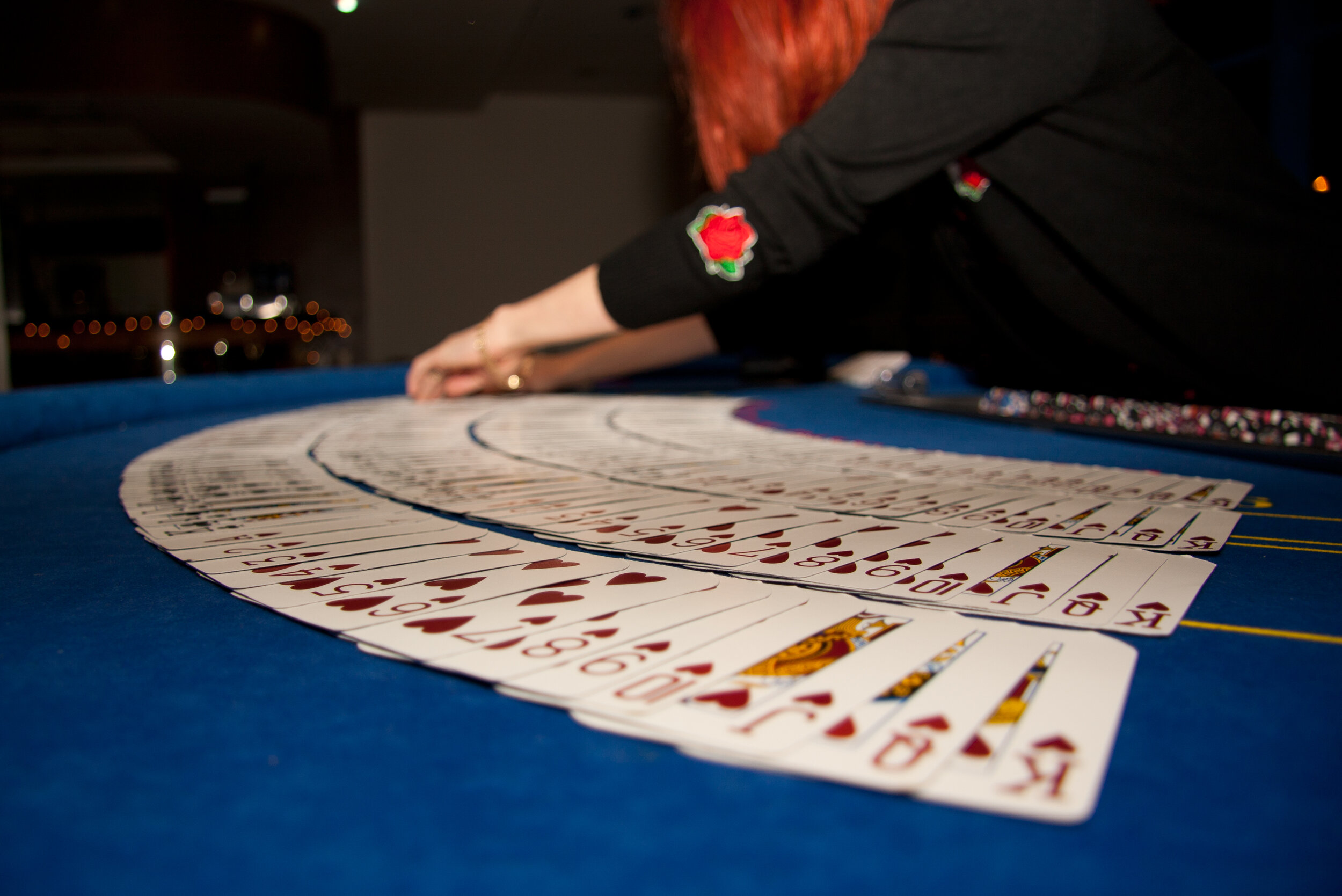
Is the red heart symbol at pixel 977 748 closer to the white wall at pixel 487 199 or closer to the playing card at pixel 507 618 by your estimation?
the playing card at pixel 507 618

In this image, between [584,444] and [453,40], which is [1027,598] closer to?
[584,444]

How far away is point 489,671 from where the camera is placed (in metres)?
0.51

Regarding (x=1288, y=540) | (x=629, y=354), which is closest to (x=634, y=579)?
(x=1288, y=540)

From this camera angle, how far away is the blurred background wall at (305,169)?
619cm

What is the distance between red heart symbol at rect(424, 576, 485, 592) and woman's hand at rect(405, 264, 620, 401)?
0.96 m

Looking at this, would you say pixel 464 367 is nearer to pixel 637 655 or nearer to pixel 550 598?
pixel 550 598

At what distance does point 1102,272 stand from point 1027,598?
113 centimetres

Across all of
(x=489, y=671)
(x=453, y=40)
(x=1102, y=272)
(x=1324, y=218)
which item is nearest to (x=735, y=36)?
(x=1102, y=272)

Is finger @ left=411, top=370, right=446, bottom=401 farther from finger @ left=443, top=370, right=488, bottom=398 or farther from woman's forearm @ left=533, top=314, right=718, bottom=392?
woman's forearm @ left=533, top=314, right=718, bottom=392

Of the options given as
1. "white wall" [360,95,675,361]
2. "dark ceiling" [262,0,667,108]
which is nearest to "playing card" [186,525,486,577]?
"dark ceiling" [262,0,667,108]

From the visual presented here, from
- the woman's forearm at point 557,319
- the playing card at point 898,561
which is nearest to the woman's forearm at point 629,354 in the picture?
the woman's forearm at point 557,319

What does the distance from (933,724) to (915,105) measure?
114 cm

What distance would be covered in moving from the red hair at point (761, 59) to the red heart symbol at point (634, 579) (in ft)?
3.77

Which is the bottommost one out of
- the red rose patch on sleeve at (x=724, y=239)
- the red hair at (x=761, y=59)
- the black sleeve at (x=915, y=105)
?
the red rose patch on sleeve at (x=724, y=239)
